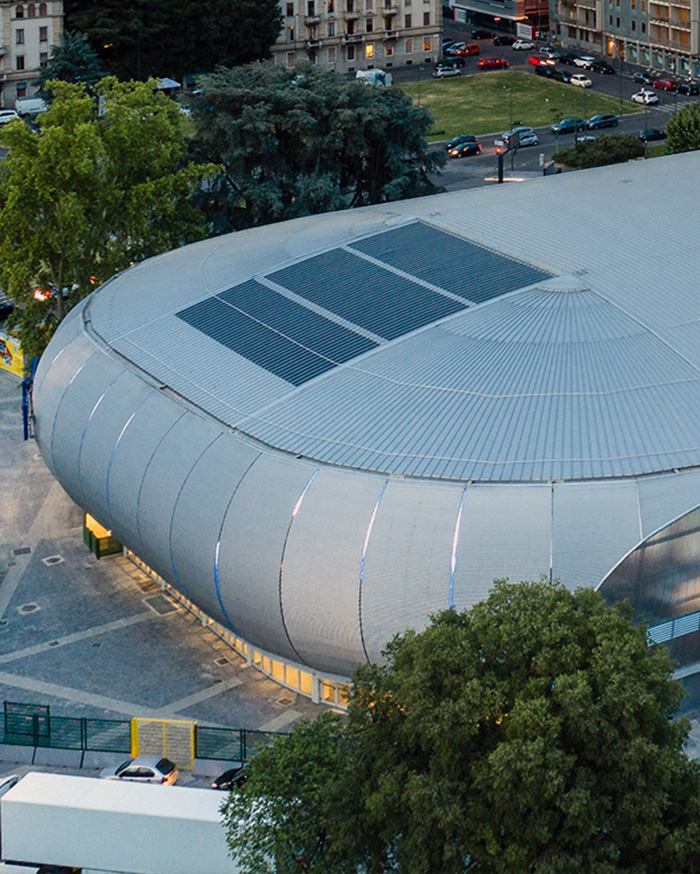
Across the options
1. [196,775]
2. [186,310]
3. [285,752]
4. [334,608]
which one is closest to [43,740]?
[196,775]

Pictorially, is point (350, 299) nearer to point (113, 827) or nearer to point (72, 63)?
point (113, 827)

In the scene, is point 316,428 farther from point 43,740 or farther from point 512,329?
point 43,740

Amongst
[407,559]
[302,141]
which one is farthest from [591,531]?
[302,141]

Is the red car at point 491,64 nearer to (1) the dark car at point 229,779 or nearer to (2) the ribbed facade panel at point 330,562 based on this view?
(2) the ribbed facade panel at point 330,562

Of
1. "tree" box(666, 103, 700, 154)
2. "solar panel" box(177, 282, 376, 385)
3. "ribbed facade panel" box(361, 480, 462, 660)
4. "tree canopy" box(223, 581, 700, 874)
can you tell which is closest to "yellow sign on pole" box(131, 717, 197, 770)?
"ribbed facade panel" box(361, 480, 462, 660)

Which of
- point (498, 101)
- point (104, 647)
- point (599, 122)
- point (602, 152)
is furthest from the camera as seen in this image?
point (498, 101)

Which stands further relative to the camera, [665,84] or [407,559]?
[665,84]
